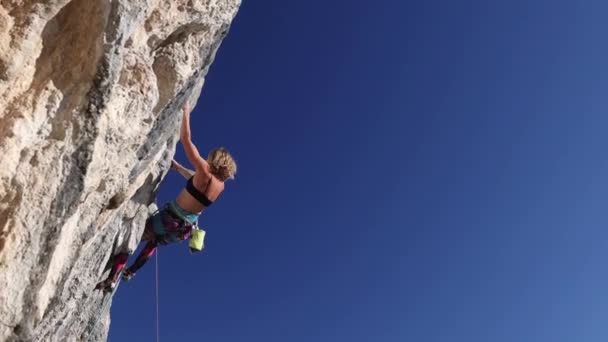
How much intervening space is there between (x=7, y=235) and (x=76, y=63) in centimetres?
221

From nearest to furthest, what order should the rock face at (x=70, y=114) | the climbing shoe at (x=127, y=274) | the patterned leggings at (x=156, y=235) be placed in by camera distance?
the rock face at (x=70, y=114) → the patterned leggings at (x=156, y=235) → the climbing shoe at (x=127, y=274)

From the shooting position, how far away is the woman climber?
425 inches

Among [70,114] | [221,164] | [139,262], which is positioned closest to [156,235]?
[139,262]

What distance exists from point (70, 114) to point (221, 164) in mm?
4055

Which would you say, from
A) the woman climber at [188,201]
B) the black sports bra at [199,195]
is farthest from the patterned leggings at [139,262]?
the black sports bra at [199,195]

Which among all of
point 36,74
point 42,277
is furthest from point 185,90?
point 42,277

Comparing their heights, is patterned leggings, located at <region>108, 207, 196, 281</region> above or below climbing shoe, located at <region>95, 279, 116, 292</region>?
above

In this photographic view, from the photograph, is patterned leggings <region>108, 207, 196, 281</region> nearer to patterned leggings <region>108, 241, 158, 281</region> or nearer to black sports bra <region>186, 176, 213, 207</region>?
patterned leggings <region>108, 241, 158, 281</region>

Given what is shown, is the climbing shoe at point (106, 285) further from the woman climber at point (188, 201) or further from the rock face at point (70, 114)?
the rock face at point (70, 114)

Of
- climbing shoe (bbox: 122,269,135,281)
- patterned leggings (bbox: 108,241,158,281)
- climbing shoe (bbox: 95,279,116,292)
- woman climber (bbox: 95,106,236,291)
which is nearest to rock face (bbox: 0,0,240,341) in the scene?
woman climber (bbox: 95,106,236,291)

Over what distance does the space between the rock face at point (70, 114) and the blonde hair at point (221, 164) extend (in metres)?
1.72

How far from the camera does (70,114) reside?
7.13 metres

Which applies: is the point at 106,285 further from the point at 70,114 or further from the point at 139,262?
the point at 70,114

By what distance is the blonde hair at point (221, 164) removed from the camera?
10.9 meters
